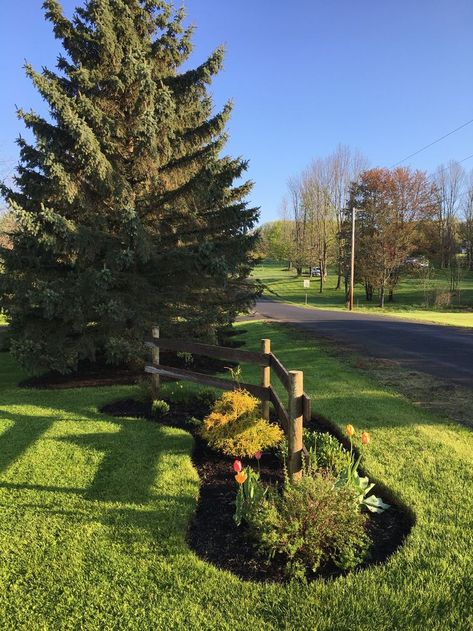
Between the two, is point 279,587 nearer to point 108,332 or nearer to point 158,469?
point 158,469

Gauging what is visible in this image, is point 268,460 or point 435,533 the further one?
point 268,460

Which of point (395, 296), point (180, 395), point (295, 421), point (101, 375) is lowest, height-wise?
point (395, 296)

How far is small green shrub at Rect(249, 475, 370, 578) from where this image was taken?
3049 millimetres

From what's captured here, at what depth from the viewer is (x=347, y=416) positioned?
6.33 metres

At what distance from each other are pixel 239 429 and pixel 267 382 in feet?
2.46

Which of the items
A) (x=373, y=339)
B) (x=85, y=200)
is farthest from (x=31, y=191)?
(x=373, y=339)

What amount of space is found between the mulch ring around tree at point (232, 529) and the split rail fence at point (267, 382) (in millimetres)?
636

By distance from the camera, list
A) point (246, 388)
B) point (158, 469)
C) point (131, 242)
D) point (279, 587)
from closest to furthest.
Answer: point (279, 587)
point (158, 469)
point (246, 388)
point (131, 242)

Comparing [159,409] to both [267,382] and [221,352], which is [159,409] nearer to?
[221,352]

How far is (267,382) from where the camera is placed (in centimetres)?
547

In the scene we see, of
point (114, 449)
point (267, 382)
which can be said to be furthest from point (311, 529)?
point (114, 449)

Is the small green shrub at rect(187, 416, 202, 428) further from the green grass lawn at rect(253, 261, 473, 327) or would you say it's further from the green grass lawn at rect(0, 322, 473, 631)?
the green grass lawn at rect(253, 261, 473, 327)

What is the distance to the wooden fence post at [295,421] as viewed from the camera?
371 centimetres

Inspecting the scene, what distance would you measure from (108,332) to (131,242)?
6.38 feet
